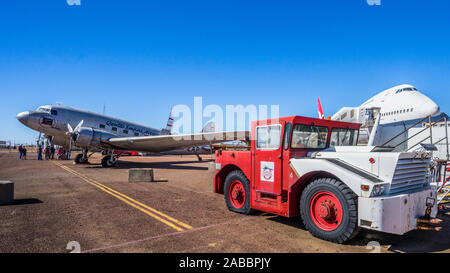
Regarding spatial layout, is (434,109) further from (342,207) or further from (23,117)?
(23,117)

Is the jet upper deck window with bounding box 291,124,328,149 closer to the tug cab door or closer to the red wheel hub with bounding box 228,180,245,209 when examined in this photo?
the tug cab door

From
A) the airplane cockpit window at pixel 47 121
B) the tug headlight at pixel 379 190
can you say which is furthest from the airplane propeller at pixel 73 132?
the tug headlight at pixel 379 190

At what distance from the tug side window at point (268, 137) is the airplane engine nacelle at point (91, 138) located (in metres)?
18.6

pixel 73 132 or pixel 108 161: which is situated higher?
pixel 73 132

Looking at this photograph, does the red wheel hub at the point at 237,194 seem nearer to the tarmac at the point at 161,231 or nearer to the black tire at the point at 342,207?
the tarmac at the point at 161,231

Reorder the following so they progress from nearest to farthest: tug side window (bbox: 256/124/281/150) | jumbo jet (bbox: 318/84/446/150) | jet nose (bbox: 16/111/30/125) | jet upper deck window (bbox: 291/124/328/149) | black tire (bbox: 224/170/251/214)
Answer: jet upper deck window (bbox: 291/124/328/149), tug side window (bbox: 256/124/281/150), black tire (bbox: 224/170/251/214), jumbo jet (bbox: 318/84/446/150), jet nose (bbox: 16/111/30/125)

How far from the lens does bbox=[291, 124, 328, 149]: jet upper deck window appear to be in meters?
5.48

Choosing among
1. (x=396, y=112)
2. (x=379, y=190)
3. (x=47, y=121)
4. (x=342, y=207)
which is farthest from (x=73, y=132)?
(x=396, y=112)

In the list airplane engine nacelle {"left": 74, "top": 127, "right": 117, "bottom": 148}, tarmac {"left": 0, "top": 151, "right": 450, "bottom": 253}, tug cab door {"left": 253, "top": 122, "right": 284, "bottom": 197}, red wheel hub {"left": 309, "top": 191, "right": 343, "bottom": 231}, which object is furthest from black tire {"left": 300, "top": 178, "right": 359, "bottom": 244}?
airplane engine nacelle {"left": 74, "top": 127, "right": 117, "bottom": 148}

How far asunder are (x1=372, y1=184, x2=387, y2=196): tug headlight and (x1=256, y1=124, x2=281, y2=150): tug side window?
208 centimetres

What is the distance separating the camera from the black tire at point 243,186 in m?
6.44

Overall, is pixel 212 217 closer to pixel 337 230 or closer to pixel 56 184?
pixel 337 230

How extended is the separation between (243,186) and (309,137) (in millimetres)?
2153

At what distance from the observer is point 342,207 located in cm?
437
